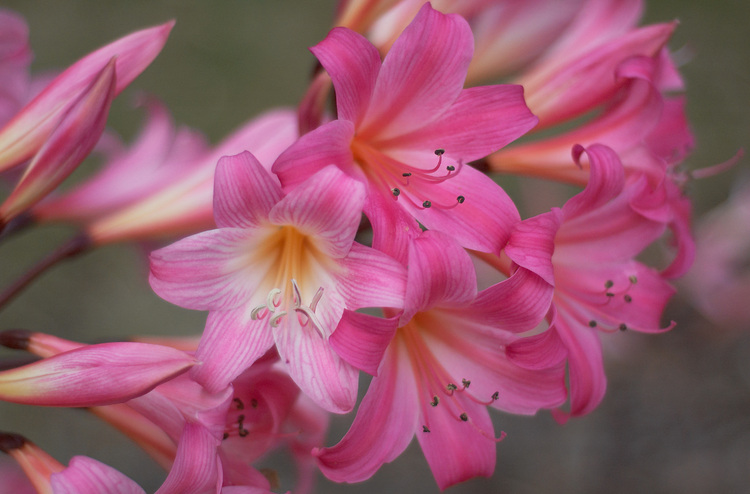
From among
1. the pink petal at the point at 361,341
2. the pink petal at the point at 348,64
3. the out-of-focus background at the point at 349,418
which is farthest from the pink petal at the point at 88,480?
the out-of-focus background at the point at 349,418

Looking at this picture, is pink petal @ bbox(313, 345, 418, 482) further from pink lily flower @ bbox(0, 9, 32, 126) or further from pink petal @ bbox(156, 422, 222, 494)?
pink lily flower @ bbox(0, 9, 32, 126)

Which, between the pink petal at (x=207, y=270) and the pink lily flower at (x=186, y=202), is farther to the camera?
the pink lily flower at (x=186, y=202)

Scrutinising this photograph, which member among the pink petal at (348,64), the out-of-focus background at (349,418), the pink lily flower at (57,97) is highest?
the pink lily flower at (57,97)

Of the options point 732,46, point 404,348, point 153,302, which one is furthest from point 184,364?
point 732,46

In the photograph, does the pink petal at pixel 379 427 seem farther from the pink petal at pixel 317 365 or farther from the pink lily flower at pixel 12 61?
the pink lily flower at pixel 12 61

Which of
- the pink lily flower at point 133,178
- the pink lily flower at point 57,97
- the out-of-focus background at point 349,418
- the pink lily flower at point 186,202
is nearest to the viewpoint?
the pink lily flower at point 57,97

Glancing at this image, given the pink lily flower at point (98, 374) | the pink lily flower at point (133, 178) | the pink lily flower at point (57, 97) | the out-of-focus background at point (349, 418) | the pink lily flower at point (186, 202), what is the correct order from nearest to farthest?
1. the pink lily flower at point (98, 374)
2. the pink lily flower at point (57, 97)
3. the pink lily flower at point (186, 202)
4. the pink lily flower at point (133, 178)
5. the out-of-focus background at point (349, 418)

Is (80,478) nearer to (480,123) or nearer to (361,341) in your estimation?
(361,341)

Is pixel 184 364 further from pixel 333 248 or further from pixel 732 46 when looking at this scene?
pixel 732 46

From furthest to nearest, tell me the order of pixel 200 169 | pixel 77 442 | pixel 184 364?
pixel 77 442 < pixel 200 169 < pixel 184 364
